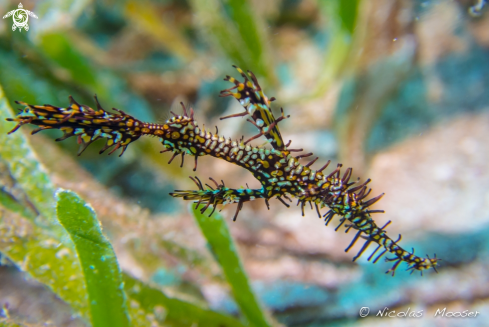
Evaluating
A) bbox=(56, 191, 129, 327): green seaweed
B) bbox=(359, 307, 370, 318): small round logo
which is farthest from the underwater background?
bbox=(56, 191, 129, 327): green seaweed

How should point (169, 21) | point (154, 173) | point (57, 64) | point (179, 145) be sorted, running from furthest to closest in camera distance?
point (169, 21)
point (154, 173)
point (57, 64)
point (179, 145)

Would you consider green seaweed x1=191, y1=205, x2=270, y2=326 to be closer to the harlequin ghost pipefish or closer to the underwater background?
the underwater background

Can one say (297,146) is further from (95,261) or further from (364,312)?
(95,261)

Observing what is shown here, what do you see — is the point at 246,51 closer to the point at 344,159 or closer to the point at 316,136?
the point at 316,136

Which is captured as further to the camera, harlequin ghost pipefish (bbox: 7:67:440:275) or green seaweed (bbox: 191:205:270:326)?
green seaweed (bbox: 191:205:270:326)

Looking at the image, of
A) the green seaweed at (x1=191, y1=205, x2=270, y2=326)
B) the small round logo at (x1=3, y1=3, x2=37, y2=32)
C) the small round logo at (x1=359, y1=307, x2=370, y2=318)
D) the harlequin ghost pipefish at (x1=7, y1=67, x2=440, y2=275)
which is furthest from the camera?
the small round logo at (x1=3, y1=3, x2=37, y2=32)

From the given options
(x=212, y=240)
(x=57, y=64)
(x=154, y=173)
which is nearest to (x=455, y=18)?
(x=212, y=240)

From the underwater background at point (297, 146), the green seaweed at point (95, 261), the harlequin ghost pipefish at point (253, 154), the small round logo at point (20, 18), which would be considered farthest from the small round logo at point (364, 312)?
the small round logo at point (20, 18)

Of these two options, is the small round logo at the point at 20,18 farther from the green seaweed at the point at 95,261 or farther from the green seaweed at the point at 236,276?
the green seaweed at the point at 236,276
